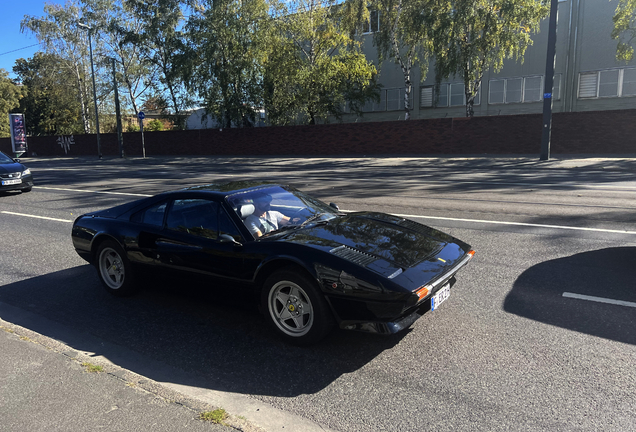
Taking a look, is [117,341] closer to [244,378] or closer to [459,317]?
[244,378]

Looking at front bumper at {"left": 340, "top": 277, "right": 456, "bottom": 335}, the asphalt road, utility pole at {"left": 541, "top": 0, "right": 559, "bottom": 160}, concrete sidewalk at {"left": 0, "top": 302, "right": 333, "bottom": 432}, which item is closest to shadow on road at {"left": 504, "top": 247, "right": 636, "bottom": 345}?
the asphalt road

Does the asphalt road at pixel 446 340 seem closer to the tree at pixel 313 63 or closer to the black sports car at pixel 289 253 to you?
the black sports car at pixel 289 253

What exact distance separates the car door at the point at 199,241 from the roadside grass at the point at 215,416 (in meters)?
1.38

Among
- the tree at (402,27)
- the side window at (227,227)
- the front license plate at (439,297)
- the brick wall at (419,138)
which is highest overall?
the tree at (402,27)

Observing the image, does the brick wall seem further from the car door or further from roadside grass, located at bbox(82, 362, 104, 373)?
roadside grass, located at bbox(82, 362, 104, 373)

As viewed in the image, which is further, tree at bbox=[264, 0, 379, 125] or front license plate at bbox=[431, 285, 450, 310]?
tree at bbox=[264, 0, 379, 125]

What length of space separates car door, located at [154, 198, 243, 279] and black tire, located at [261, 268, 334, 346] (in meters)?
0.40

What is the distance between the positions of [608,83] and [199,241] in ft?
113

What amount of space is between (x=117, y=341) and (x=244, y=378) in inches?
56.3

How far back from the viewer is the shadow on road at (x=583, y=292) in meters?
4.09

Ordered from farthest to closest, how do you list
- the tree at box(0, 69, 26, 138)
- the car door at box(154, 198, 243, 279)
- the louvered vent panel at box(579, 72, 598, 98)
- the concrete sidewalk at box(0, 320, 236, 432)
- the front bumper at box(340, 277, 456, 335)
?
the tree at box(0, 69, 26, 138), the louvered vent panel at box(579, 72, 598, 98), the car door at box(154, 198, 243, 279), the front bumper at box(340, 277, 456, 335), the concrete sidewalk at box(0, 320, 236, 432)

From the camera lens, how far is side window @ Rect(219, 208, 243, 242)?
4230 mm

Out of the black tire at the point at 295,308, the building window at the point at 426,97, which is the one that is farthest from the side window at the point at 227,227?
the building window at the point at 426,97

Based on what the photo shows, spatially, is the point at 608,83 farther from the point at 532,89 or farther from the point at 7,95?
the point at 7,95
